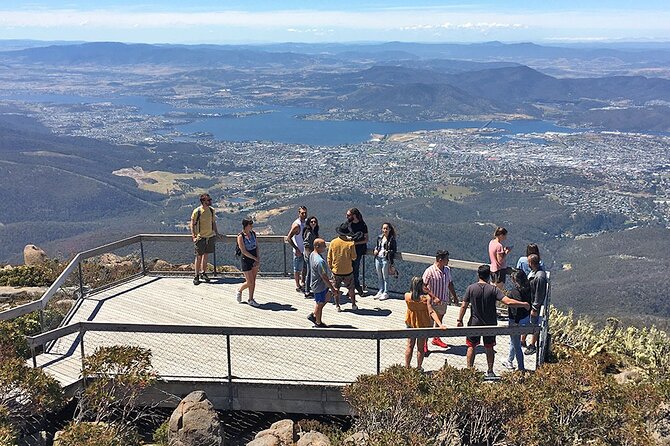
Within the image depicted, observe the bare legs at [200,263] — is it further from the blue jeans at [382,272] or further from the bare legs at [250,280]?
the blue jeans at [382,272]

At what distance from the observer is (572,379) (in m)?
6.86

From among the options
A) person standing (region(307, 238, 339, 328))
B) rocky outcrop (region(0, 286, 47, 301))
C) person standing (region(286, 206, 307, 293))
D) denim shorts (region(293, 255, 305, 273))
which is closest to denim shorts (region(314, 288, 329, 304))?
person standing (region(307, 238, 339, 328))

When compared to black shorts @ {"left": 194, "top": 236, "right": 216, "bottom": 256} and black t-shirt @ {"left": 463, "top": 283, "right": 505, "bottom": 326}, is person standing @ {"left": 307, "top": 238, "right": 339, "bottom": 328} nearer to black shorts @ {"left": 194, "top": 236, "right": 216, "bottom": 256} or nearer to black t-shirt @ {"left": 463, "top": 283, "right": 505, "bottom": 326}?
black t-shirt @ {"left": 463, "top": 283, "right": 505, "bottom": 326}

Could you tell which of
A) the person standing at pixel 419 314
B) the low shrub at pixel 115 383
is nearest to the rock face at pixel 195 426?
the low shrub at pixel 115 383

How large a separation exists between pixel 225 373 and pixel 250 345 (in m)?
0.88

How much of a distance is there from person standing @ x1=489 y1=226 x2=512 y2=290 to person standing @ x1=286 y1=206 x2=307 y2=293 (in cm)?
357

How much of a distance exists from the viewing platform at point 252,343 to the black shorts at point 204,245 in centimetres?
105

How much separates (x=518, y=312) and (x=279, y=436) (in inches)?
150

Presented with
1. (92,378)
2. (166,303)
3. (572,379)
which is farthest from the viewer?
(166,303)

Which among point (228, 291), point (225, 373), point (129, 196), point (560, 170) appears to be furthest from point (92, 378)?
point (560, 170)

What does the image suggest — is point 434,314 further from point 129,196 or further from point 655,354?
point 129,196

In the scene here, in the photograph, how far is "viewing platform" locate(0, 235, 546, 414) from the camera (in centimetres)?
816

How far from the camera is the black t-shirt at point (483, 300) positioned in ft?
27.3

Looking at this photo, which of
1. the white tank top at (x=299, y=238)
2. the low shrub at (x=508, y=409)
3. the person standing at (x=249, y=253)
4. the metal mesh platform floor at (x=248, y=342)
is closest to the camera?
the low shrub at (x=508, y=409)
